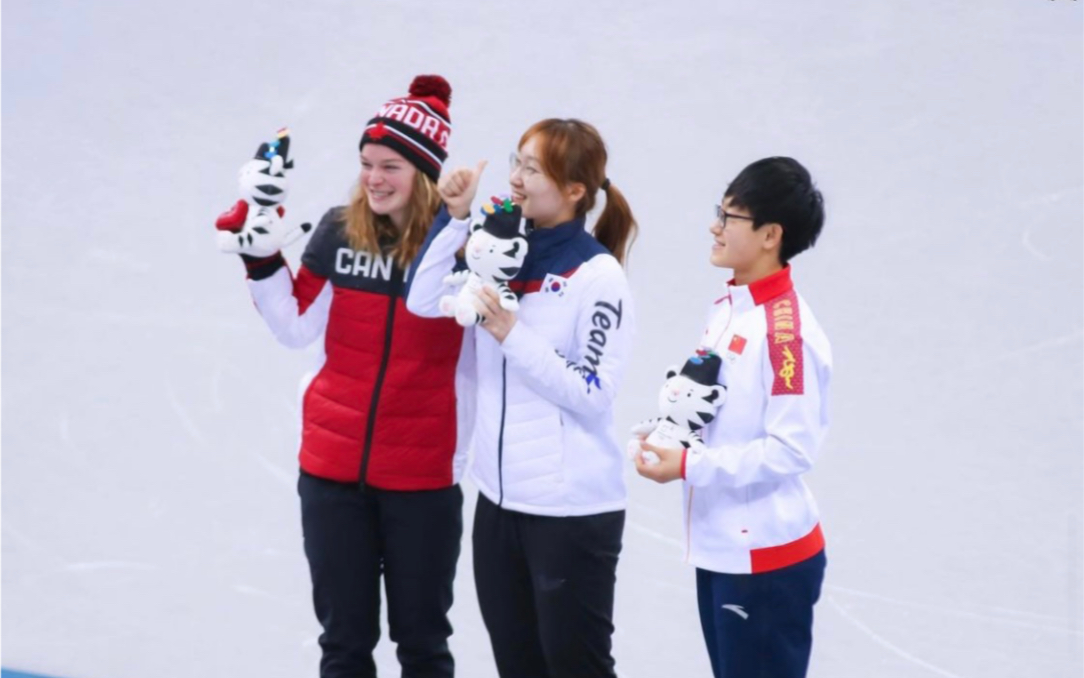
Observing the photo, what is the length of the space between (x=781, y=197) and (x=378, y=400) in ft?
2.54

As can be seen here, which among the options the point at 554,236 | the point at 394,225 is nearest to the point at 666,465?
the point at 554,236

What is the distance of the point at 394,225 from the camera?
2.39m

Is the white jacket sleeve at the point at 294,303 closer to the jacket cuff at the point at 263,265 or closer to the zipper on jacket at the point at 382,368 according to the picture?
the jacket cuff at the point at 263,265

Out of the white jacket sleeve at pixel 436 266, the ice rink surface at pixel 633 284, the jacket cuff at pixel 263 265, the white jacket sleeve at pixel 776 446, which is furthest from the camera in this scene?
the ice rink surface at pixel 633 284

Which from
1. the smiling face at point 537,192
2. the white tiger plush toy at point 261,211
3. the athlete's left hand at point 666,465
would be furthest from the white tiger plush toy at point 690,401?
the white tiger plush toy at point 261,211

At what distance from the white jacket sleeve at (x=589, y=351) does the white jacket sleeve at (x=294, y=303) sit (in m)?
0.43

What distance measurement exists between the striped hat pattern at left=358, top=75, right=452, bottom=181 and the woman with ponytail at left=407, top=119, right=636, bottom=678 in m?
0.13

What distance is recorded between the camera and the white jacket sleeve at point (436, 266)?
2.27m

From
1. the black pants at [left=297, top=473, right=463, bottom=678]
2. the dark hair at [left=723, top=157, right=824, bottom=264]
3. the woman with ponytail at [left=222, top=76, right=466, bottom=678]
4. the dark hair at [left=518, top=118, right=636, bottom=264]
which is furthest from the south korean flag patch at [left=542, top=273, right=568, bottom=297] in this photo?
the black pants at [left=297, top=473, right=463, bottom=678]

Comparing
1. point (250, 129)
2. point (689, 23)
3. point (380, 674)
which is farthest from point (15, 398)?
point (689, 23)

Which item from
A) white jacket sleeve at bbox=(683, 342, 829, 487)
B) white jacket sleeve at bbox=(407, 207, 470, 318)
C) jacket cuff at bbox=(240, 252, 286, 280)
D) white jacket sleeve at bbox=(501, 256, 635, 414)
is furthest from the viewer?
jacket cuff at bbox=(240, 252, 286, 280)

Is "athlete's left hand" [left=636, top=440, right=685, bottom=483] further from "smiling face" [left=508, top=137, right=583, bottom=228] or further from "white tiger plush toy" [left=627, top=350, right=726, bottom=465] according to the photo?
"smiling face" [left=508, top=137, right=583, bottom=228]

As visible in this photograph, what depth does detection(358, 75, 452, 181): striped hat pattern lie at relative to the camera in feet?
7.63

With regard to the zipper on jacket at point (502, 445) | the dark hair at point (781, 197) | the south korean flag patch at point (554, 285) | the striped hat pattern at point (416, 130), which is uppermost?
the striped hat pattern at point (416, 130)
